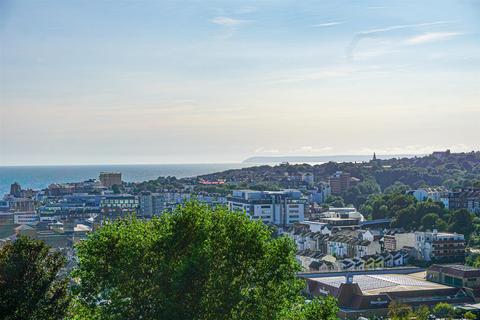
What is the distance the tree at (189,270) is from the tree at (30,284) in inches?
15.2

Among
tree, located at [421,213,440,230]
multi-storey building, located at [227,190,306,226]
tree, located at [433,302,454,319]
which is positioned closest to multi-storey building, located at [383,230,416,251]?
tree, located at [421,213,440,230]

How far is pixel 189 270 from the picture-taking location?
29.1 ft

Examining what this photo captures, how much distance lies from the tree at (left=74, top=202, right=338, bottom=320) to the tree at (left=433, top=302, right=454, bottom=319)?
1191 cm

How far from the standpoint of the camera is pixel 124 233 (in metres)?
9.54

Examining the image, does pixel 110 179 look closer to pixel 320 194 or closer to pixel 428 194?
pixel 320 194

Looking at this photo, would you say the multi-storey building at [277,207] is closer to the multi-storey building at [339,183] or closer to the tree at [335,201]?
the tree at [335,201]

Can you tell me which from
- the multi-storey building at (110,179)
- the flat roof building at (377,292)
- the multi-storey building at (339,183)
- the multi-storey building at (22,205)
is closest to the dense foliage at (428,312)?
the flat roof building at (377,292)

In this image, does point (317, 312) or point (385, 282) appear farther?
point (385, 282)

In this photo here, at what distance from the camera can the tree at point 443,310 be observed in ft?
68.1

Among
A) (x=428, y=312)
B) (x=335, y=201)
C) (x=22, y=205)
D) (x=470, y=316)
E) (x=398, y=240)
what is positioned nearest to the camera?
(x=470, y=316)

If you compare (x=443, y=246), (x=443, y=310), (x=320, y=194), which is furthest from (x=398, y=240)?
(x=320, y=194)

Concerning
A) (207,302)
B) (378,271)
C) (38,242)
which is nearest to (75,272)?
(38,242)

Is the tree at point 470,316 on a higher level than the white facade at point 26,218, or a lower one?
lower

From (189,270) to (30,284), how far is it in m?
1.96
